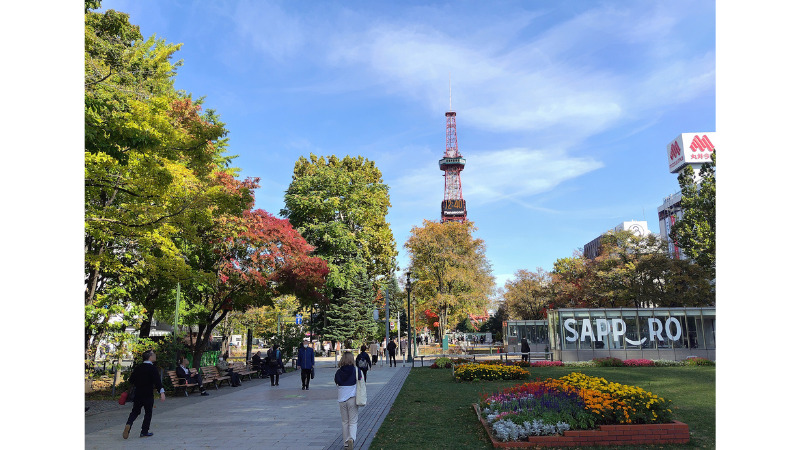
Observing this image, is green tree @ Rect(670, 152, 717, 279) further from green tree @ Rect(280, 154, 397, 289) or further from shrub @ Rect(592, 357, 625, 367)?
green tree @ Rect(280, 154, 397, 289)

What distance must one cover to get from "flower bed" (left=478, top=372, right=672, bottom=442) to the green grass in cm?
46

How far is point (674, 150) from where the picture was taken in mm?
87375

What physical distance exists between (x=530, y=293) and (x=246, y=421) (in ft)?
155

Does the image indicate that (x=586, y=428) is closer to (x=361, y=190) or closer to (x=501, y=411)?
(x=501, y=411)

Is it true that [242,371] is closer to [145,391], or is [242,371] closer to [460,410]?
[145,391]

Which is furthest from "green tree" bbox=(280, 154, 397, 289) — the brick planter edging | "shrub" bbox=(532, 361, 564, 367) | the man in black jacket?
the brick planter edging

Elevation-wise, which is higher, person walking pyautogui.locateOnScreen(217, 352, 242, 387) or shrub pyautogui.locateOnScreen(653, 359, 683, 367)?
person walking pyautogui.locateOnScreen(217, 352, 242, 387)

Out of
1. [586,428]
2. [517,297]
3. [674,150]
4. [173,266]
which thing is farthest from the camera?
[674,150]

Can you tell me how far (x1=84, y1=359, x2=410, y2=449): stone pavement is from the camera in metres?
9.04

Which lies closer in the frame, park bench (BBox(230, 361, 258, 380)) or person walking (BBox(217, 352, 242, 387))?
person walking (BBox(217, 352, 242, 387))

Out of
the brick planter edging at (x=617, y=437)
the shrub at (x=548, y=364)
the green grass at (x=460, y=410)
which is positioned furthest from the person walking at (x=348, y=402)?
the shrub at (x=548, y=364)

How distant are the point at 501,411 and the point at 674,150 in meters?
91.2

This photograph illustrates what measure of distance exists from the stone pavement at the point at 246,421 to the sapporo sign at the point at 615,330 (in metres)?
15.0
